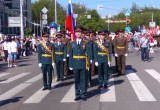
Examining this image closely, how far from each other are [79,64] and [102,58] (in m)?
2.41

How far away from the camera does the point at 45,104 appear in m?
11.6

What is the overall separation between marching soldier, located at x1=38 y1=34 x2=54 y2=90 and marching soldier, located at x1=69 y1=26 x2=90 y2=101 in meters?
2.15

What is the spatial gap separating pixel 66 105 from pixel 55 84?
476cm

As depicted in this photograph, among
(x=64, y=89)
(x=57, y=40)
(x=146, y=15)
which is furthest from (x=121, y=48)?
(x=146, y=15)

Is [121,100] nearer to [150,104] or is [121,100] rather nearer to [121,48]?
[150,104]

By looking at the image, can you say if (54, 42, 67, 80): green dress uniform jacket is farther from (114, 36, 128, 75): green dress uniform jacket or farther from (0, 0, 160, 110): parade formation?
(114, 36, 128, 75): green dress uniform jacket

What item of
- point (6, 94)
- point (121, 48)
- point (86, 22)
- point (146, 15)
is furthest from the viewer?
point (146, 15)

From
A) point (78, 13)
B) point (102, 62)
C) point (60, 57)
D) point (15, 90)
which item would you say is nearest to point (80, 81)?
point (102, 62)

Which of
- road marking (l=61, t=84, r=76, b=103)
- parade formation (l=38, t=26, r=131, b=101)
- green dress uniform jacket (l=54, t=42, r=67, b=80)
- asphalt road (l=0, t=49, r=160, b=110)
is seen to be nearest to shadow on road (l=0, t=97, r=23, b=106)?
asphalt road (l=0, t=49, r=160, b=110)

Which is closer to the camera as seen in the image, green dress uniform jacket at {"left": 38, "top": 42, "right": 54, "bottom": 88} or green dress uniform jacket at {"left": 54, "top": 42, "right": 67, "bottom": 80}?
green dress uniform jacket at {"left": 38, "top": 42, "right": 54, "bottom": 88}

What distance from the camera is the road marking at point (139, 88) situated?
40.7 feet

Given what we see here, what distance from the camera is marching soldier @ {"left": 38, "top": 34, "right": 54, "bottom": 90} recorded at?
1441cm

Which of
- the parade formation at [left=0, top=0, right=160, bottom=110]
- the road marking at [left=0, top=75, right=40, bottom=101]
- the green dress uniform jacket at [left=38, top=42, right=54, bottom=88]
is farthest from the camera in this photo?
the green dress uniform jacket at [left=38, top=42, right=54, bottom=88]

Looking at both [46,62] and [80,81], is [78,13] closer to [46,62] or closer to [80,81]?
[46,62]
